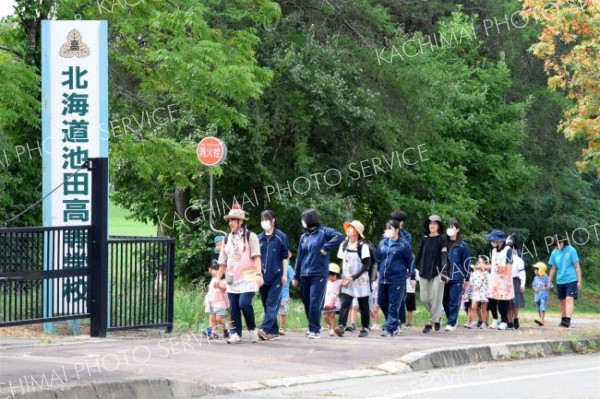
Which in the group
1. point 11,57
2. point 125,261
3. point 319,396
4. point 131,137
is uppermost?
point 11,57

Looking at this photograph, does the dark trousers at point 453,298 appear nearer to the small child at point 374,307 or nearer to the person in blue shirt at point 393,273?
the small child at point 374,307

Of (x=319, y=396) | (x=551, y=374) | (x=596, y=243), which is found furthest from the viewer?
(x=596, y=243)

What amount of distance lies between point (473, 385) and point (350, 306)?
21.2 ft

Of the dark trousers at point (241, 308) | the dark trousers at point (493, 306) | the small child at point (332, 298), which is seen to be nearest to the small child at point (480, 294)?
the dark trousers at point (493, 306)

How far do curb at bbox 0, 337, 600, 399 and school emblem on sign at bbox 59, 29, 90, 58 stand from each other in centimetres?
635

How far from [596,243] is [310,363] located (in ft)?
124

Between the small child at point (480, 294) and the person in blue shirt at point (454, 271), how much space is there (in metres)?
1.28

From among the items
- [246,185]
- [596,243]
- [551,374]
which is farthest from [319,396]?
[596,243]

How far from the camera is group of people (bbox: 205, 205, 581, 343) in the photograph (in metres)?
16.0

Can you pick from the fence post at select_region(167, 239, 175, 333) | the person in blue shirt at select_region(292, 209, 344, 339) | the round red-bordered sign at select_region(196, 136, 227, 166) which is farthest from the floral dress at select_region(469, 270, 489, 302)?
the fence post at select_region(167, 239, 175, 333)

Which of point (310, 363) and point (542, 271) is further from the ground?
point (542, 271)

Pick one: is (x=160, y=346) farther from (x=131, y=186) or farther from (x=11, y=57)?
(x=131, y=186)

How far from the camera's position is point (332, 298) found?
1877cm

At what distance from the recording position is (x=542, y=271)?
79.4 ft
